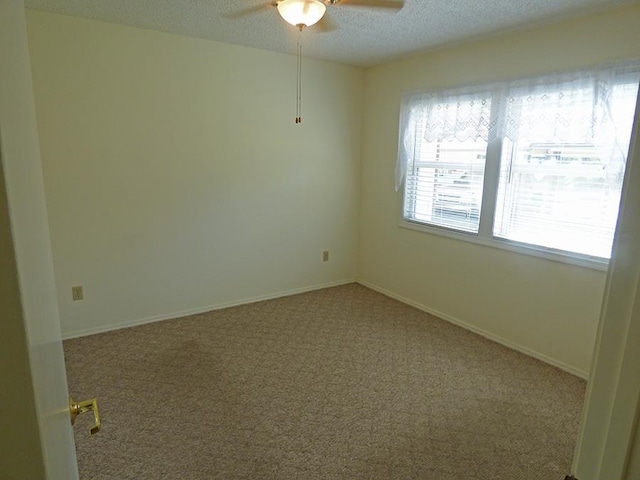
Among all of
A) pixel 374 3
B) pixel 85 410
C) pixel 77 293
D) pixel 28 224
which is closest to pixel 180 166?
pixel 77 293

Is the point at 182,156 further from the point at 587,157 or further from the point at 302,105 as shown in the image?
the point at 587,157

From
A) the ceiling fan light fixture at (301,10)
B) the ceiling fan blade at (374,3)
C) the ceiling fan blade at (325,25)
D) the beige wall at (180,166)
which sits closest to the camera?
the ceiling fan light fixture at (301,10)

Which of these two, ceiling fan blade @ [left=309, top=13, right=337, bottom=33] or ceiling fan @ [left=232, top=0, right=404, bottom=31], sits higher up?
ceiling fan blade @ [left=309, top=13, right=337, bottom=33]

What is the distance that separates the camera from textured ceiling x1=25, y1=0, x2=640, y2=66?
240cm

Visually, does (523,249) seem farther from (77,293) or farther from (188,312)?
(77,293)

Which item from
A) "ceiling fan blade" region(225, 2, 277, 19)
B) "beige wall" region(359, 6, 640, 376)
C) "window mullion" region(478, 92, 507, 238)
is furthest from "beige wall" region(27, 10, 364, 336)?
"window mullion" region(478, 92, 507, 238)

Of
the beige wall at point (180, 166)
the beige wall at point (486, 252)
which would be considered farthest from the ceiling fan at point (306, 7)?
the beige wall at point (486, 252)

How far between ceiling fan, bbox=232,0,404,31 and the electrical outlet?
2414 millimetres

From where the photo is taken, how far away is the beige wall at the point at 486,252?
2.56 metres

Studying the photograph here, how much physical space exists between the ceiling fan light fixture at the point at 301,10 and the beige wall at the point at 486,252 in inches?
60.1

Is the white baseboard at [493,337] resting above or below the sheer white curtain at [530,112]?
below

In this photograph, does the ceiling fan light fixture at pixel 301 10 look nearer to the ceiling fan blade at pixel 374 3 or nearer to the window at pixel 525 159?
the ceiling fan blade at pixel 374 3

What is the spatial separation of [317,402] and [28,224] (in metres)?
2.08

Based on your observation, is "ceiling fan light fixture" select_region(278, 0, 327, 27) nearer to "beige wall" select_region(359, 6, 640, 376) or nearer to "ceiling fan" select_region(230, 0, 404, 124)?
"ceiling fan" select_region(230, 0, 404, 124)
